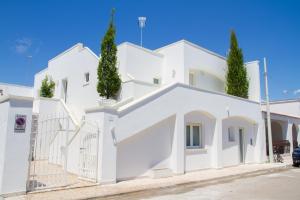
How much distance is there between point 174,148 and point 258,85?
41.8ft

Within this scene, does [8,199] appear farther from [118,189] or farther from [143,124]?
[143,124]

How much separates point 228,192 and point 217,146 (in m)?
5.96

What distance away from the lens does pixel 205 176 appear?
1259 cm

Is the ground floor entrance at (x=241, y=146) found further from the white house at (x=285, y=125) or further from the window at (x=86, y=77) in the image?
the window at (x=86, y=77)

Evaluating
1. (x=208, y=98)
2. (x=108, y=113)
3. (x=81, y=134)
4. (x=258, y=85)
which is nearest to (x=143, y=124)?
(x=108, y=113)

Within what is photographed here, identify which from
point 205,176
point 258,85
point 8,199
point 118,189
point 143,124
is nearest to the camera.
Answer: point 8,199

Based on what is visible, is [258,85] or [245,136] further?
[258,85]

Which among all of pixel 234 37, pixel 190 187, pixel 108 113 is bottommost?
pixel 190 187

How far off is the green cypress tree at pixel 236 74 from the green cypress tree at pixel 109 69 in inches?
398

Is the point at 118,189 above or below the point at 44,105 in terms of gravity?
below

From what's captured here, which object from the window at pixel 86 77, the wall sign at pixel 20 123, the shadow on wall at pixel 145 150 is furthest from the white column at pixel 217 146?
the wall sign at pixel 20 123

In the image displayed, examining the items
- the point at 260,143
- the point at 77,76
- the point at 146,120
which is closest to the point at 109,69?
the point at 77,76

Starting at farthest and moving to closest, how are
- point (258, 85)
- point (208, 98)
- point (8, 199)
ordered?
point (258, 85)
point (208, 98)
point (8, 199)

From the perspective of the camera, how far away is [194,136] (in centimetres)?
1475
